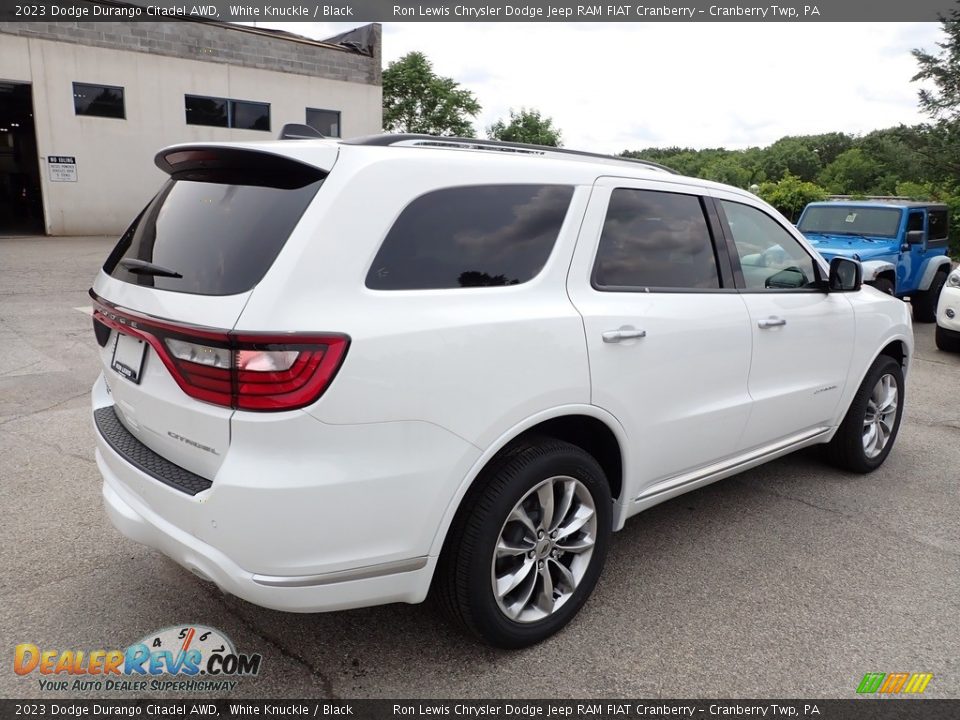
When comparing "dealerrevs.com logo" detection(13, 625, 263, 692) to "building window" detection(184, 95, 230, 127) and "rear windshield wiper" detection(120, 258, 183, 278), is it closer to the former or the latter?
"rear windshield wiper" detection(120, 258, 183, 278)

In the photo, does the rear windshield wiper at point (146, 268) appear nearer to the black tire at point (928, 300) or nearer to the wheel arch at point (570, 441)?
the wheel arch at point (570, 441)

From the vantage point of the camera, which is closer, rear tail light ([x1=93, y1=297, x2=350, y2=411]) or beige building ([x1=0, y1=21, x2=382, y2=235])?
rear tail light ([x1=93, y1=297, x2=350, y2=411])

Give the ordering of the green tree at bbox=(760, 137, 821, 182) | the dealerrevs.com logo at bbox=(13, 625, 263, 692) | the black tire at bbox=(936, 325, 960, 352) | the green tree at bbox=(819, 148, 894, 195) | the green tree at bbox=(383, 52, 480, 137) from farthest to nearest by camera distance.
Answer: the green tree at bbox=(760, 137, 821, 182)
the green tree at bbox=(819, 148, 894, 195)
the green tree at bbox=(383, 52, 480, 137)
the black tire at bbox=(936, 325, 960, 352)
the dealerrevs.com logo at bbox=(13, 625, 263, 692)

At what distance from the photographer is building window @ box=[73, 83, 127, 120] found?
18.9m

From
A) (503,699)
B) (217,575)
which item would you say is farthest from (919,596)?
(217,575)

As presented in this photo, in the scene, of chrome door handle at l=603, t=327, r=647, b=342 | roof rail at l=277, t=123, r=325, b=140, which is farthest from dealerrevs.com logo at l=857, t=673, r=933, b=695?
roof rail at l=277, t=123, r=325, b=140

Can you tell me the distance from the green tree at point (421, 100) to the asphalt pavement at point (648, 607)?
35050 mm

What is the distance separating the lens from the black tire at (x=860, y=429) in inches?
172

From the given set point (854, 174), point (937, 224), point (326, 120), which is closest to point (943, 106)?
point (937, 224)

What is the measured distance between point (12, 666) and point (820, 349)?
3.98 metres

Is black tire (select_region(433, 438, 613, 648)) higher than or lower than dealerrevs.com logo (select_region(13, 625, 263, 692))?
higher

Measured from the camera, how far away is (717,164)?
72.4 metres

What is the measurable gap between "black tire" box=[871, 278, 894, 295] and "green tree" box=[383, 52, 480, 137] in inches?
1162

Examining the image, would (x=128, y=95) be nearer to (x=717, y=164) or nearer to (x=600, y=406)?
(x=600, y=406)
